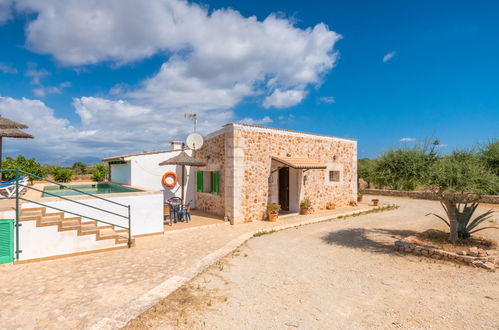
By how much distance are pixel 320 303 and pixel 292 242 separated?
3639 mm

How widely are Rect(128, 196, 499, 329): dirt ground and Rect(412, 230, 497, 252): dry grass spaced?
861 mm

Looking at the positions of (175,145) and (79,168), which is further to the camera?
(79,168)

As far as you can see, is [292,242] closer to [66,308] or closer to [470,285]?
[470,285]

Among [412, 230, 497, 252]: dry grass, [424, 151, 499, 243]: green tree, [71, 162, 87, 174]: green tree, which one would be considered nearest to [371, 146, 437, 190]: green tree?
[424, 151, 499, 243]: green tree

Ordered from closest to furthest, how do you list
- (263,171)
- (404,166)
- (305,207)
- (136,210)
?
(404,166), (136,210), (263,171), (305,207)

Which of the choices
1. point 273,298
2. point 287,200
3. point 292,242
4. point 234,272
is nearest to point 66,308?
point 234,272

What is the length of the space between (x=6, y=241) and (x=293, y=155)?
1040 cm

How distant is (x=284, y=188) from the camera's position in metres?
12.9

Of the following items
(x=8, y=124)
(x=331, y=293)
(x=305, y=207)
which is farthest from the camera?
(x=305, y=207)

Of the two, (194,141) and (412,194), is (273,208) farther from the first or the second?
(412,194)

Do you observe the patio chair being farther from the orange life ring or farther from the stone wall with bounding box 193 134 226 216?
the orange life ring

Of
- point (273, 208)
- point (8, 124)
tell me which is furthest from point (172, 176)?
point (8, 124)

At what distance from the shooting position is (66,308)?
3.96m

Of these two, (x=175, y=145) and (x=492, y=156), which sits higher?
(x=175, y=145)
